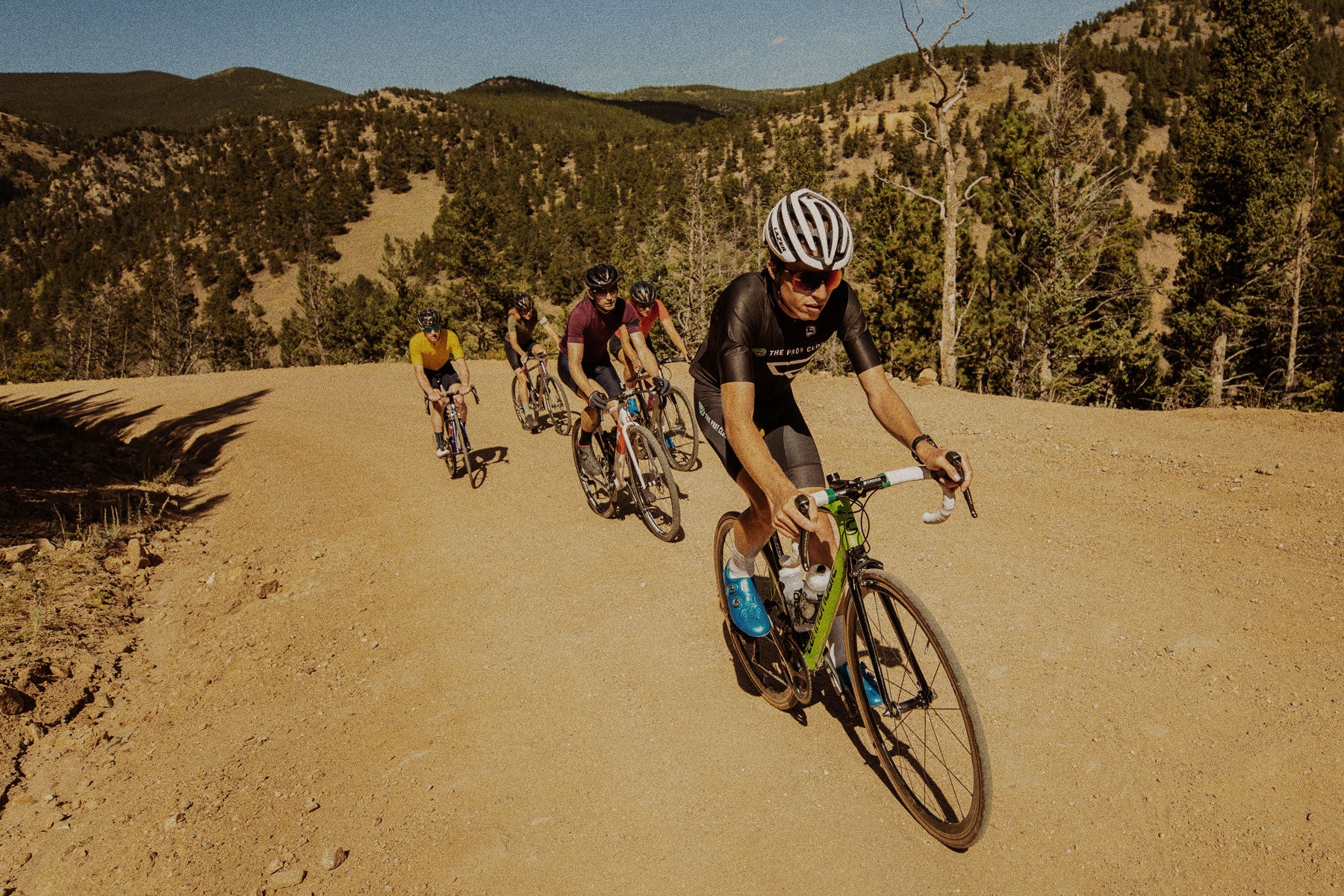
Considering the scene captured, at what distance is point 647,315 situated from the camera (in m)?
9.46

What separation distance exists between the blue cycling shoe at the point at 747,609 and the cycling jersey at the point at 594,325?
4041 millimetres

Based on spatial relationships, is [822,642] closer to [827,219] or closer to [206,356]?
[827,219]

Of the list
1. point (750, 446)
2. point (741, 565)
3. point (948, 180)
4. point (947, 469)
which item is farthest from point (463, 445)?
point (948, 180)

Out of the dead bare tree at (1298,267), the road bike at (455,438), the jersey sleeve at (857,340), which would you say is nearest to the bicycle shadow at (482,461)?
the road bike at (455,438)

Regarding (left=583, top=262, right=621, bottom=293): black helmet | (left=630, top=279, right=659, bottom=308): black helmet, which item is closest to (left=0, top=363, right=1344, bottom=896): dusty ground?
(left=583, top=262, right=621, bottom=293): black helmet

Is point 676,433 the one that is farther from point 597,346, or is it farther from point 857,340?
point 857,340

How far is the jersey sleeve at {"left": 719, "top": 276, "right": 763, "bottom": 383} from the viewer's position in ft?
10.9

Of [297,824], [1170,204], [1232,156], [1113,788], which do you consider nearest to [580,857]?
[297,824]

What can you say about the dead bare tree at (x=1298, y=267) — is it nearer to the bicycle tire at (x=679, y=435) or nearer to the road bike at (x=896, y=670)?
the bicycle tire at (x=679, y=435)

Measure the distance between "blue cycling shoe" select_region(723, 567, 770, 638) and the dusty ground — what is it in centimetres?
65

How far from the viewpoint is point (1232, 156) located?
2283 cm

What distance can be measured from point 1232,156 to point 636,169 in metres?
114

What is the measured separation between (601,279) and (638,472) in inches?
86.4

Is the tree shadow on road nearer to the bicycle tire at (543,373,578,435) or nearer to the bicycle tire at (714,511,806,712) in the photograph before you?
the bicycle tire at (543,373,578,435)
